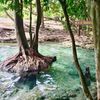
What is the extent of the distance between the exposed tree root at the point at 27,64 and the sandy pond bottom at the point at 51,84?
1.00 feet

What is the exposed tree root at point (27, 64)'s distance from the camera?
40.1ft

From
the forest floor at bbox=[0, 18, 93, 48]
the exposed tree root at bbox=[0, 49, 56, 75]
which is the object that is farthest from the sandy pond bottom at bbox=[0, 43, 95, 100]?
the forest floor at bbox=[0, 18, 93, 48]

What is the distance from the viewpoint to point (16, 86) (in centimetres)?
1031

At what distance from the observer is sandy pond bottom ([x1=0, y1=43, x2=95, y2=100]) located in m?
8.88

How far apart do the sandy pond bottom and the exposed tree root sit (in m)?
0.30

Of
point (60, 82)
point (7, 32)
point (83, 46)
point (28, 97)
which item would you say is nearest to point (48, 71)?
point (60, 82)

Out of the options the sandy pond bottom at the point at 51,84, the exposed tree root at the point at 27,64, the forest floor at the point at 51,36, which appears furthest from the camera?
the forest floor at the point at 51,36

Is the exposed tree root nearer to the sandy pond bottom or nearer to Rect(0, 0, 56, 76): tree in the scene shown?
Rect(0, 0, 56, 76): tree

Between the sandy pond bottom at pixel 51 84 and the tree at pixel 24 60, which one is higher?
the tree at pixel 24 60

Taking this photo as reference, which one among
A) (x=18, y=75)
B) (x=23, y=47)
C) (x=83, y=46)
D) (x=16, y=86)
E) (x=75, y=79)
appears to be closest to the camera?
(x=16, y=86)

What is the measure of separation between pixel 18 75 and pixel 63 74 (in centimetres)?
183

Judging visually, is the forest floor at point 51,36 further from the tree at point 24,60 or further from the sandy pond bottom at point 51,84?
the tree at point 24,60

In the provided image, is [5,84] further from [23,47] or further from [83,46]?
[83,46]

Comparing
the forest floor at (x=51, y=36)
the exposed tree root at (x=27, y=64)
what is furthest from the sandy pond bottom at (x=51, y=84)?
the forest floor at (x=51, y=36)
